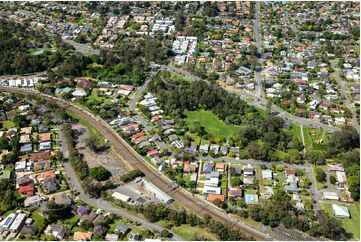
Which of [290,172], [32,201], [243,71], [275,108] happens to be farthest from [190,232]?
[243,71]

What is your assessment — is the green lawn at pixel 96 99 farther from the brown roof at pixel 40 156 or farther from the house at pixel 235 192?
the house at pixel 235 192

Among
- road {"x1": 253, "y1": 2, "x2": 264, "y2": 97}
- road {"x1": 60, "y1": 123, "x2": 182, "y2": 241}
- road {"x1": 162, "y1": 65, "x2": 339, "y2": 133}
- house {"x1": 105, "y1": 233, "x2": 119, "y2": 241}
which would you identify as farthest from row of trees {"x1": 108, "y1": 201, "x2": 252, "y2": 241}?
road {"x1": 253, "y1": 2, "x2": 264, "y2": 97}

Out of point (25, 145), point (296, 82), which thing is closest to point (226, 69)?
point (296, 82)

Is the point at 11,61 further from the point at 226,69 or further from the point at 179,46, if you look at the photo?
the point at 226,69

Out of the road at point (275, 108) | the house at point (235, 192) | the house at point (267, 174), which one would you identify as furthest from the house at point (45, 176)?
the road at point (275, 108)

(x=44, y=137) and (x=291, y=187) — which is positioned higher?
(x=291, y=187)

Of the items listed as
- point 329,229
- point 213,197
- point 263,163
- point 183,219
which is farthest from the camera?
point 263,163

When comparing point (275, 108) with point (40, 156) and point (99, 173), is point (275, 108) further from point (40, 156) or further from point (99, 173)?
point (40, 156)
